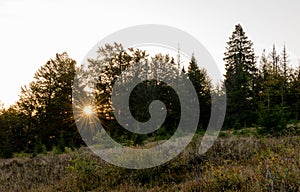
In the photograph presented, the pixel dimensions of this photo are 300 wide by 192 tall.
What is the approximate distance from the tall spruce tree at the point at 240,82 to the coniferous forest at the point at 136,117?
11 cm


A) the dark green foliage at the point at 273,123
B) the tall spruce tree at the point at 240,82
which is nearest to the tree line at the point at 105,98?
the tall spruce tree at the point at 240,82

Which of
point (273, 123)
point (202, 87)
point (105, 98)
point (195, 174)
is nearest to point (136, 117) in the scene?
point (105, 98)

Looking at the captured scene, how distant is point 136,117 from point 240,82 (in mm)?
13532

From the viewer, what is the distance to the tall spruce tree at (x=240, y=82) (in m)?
31.5

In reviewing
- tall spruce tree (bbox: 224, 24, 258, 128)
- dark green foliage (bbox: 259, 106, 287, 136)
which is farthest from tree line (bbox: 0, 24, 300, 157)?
dark green foliage (bbox: 259, 106, 287, 136)

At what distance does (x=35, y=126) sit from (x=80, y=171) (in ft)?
78.0

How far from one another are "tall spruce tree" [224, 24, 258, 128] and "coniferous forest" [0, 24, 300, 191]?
112 mm

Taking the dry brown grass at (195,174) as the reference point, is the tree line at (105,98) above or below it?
above

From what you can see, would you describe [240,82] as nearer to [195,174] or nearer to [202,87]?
[202,87]

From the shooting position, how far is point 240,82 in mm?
32688

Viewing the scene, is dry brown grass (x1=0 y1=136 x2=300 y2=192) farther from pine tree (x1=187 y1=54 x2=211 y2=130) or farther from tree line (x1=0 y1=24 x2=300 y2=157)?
pine tree (x1=187 y1=54 x2=211 y2=130)

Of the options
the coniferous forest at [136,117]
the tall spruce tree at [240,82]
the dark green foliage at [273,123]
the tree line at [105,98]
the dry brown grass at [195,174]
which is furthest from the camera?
the tall spruce tree at [240,82]

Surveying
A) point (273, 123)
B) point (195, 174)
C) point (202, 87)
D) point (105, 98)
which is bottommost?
point (195, 174)

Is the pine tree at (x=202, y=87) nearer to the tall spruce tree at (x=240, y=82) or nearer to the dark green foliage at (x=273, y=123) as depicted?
the tall spruce tree at (x=240, y=82)
